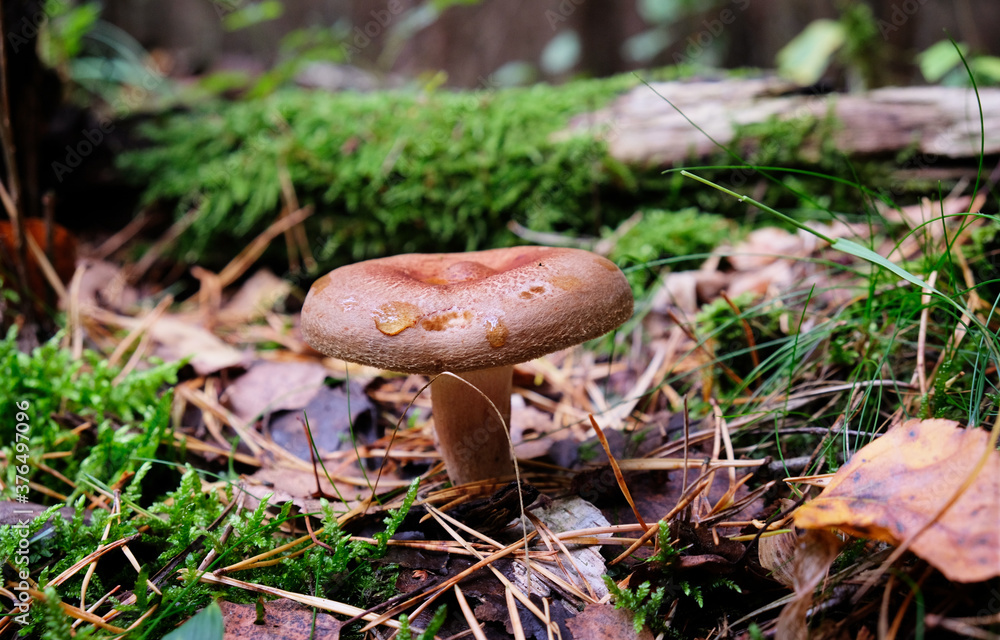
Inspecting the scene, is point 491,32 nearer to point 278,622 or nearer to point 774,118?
point 774,118

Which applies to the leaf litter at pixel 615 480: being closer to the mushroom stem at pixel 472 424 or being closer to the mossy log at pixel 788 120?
the mushroom stem at pixel 472 424

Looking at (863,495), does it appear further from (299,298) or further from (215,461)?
(299,298)

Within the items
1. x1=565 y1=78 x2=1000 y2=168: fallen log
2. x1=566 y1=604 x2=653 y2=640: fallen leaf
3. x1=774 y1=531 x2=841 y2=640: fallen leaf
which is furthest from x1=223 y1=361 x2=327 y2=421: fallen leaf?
x1=565 y1=78 x2=1000 y2=168: fallen log

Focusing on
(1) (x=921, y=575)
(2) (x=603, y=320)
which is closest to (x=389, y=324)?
(2) (x=603, y=320)

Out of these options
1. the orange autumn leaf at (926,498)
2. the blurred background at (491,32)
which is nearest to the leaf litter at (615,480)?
the orange autumn leaf at (926,498)

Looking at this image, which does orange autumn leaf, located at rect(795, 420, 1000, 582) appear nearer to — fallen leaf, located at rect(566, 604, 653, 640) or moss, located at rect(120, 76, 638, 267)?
fallen leaf, located at rect(566, 604, 653, 640)

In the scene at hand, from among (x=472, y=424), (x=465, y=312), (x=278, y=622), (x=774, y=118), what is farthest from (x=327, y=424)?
(x=774, y=118)
